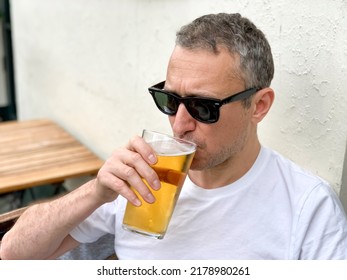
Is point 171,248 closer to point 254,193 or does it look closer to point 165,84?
point 254,193

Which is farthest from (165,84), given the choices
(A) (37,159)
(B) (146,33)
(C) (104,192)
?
(A) (37,159)

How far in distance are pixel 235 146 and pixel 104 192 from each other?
41 cm

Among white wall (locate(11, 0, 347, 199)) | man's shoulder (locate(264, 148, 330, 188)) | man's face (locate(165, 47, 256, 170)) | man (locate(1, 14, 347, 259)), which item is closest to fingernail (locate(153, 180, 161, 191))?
man (locate(1, 14, 347, 259))

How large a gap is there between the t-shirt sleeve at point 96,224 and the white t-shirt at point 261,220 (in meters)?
0.15

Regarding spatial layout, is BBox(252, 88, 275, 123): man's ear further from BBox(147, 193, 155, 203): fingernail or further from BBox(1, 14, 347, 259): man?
BBox(147, 193, 155, 203): fingernail

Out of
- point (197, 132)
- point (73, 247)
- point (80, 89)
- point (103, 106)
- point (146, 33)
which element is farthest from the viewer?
point (80, 89)

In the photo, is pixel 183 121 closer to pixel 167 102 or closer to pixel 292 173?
pixel 167 102

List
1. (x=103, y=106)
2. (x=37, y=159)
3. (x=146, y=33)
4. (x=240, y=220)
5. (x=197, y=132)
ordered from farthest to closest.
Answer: (x=103, y=106), (x=37, y=159), (x=146, y=33), (x=240, y=220), (x=197, y=132)

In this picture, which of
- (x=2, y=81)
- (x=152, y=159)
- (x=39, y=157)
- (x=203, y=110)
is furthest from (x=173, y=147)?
(x=2, y=81)

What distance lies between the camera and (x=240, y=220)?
57.8 inches

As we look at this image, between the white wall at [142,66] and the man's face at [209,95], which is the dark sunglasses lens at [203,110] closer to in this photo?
the man's face at [209,95]

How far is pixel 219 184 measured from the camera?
1.52m

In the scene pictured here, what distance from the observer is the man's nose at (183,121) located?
134cm

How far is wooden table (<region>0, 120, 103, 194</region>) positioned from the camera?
2477 millimetres
